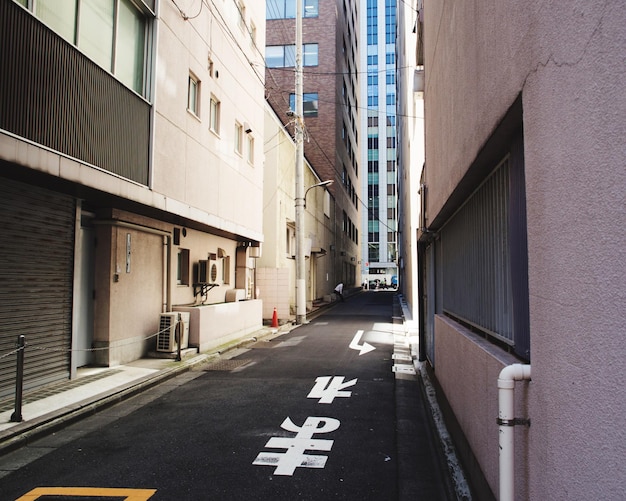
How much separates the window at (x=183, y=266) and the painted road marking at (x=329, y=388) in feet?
18.5

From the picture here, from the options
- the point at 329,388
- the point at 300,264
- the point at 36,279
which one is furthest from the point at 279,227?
the point at 36,279

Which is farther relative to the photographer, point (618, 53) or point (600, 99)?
point (600, 99)

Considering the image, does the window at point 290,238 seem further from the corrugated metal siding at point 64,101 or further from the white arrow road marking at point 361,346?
the corrugated metal siding at point 64,101

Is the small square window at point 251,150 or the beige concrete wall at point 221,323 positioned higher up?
the small square window at point 251,150

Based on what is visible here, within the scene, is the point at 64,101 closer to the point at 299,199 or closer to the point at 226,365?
the point at 226,365

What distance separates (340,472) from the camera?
15.9 feet

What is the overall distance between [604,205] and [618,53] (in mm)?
529

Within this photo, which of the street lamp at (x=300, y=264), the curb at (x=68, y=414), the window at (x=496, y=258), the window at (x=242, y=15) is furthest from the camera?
the street lamp at (x=300, y=264)

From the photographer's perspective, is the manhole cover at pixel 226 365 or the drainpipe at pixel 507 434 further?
the manhole cover at pixel 226 365

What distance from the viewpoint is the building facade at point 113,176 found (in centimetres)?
710

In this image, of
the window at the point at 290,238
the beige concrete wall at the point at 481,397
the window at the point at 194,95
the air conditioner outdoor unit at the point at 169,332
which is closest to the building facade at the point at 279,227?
the window at the point at 290,238

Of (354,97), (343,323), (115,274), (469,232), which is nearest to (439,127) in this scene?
(469,232)

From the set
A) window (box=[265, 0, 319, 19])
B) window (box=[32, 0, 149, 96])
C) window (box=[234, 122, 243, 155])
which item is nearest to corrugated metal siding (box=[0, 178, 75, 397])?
window (box=[32, 0, 149, 96])

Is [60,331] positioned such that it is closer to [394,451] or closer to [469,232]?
[394,451]
